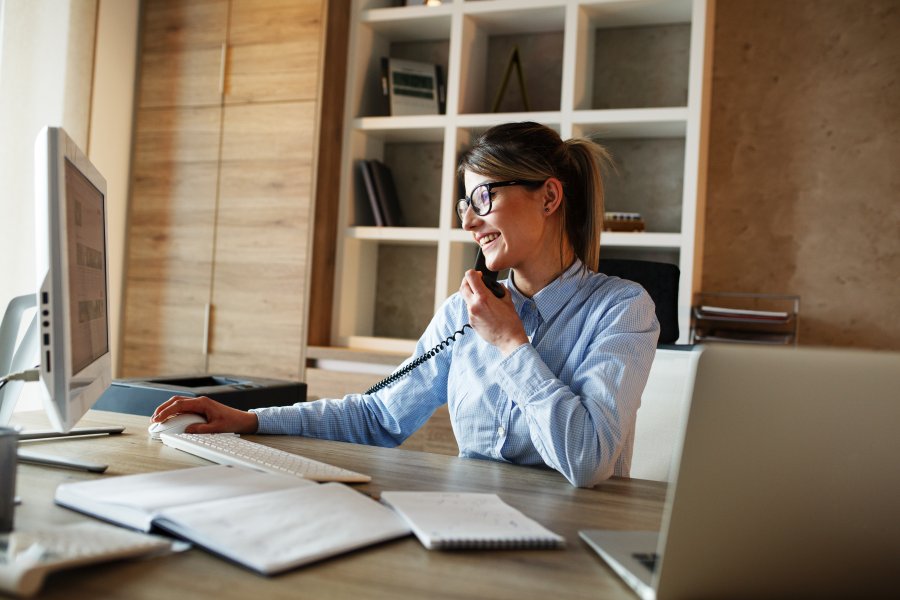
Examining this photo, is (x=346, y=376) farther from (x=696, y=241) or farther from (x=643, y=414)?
(x=643, y=414)

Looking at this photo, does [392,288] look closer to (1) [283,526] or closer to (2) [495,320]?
(2) [495,320]

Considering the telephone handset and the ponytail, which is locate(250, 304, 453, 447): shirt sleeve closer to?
the telephone handset

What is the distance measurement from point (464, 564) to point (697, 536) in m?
0.25

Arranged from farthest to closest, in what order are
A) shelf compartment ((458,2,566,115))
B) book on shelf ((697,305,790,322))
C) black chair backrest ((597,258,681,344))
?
shelf compartment ((458,2,566,115)) < book on shelf ((697,305,790,322)) < black chair backrest ((597,258,681,344))

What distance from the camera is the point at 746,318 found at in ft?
9.63

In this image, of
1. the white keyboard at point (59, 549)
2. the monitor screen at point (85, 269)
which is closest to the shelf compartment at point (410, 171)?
the monitor screen at point (85, 269)

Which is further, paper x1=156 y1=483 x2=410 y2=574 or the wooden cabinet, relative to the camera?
the wooden cabinet

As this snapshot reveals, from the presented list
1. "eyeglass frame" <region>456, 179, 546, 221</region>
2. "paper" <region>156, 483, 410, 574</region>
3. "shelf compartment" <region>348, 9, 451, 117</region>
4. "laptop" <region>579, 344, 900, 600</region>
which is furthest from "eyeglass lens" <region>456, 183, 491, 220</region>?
"shelf compartment" <region>348, 9, 451, 117</region>

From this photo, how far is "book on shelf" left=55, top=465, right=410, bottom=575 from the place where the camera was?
81 cm

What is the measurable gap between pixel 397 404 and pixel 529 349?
450 mm

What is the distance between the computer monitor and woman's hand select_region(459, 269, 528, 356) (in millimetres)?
673

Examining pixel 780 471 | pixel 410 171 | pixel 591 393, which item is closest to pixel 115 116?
pixel 410 171

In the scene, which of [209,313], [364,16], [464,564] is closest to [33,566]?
[464,564]

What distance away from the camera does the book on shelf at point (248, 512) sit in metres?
0.81
